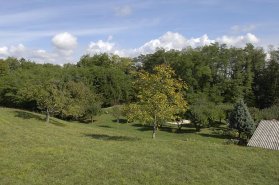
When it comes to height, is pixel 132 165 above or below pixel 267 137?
below

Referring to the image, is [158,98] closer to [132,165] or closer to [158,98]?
[158,98]

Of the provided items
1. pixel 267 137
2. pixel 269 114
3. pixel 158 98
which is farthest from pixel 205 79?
pixel 158 98

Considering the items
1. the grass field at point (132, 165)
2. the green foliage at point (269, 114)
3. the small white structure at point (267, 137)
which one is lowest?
the grass field at point (132, 165)

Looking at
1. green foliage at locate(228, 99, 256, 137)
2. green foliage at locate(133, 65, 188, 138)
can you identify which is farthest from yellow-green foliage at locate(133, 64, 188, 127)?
green foliage at locate(228, 99, 256, 137)

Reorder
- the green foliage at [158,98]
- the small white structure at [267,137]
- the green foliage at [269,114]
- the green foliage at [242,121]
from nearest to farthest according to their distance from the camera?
the green foliage at [158,98] < the small white structure at [267,137] < the green foliage at [242,121] < the green foliage at [269,114]

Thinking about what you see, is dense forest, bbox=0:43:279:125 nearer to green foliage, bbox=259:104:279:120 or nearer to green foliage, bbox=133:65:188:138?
green foliage, bbox=259:104:279:120

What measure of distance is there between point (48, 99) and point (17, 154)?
14.1 metres

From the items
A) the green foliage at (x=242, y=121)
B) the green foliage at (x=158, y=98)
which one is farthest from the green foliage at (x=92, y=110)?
the green foliage at (x=158, y=98)

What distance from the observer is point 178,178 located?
26.2 ft

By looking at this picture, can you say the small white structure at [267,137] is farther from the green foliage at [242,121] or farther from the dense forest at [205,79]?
the dense forest at [205,79]

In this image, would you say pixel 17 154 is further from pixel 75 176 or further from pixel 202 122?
pixel 202 122

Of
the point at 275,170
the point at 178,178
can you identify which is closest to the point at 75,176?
the point at 178,178

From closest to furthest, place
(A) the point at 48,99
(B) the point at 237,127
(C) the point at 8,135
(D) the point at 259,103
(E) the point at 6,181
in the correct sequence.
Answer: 1. (E) the point at 6,181
2. (C) the point at 8,135
3. (A) the point at 48,99
4. (B) the point at 237,127
5. (D) the point at 259,103

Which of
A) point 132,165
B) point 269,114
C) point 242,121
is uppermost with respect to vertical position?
point 269,114
